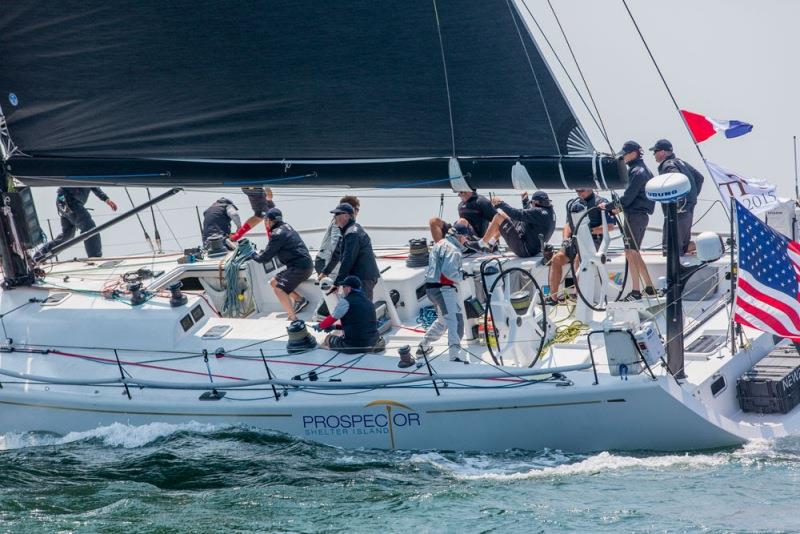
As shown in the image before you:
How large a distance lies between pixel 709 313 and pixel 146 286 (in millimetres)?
5157

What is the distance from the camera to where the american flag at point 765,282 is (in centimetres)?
831

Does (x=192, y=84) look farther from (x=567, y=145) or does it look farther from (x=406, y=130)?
(x=567, y=145)

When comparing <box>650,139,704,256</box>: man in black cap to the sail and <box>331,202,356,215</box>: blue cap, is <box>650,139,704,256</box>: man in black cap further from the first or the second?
<box>331,202,356,215</box>: blue cap

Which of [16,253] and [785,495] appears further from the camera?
[16,253]

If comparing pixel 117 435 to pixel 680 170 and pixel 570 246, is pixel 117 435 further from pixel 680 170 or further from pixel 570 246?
pixel 680 170

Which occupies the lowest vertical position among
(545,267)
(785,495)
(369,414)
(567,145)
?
(785,495)

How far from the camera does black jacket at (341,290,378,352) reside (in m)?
9.48

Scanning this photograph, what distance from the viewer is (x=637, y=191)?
10.9 m

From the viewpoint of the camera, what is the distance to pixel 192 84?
9414mm

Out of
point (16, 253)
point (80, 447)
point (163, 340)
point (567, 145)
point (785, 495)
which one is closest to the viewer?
point (785, 495)

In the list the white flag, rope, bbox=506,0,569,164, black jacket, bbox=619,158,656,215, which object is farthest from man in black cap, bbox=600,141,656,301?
rope, bbox=506,0,569,164

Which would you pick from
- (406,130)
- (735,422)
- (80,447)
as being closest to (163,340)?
(80,447)

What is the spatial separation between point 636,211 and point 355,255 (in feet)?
9.24

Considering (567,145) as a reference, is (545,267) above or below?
below
